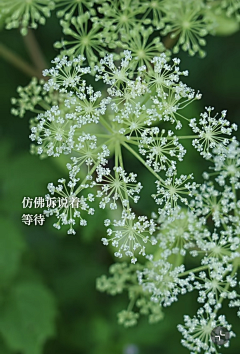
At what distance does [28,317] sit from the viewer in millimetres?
4164

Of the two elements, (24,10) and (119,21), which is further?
(24,10)

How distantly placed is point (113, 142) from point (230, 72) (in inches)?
108

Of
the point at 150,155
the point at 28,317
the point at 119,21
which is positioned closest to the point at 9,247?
the point at 28,317

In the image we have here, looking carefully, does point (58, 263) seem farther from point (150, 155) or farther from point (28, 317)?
point (150, 155)

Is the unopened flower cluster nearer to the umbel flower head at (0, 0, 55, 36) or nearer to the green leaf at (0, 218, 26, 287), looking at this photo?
the umbel flower head at (0, 0, 55, 36)

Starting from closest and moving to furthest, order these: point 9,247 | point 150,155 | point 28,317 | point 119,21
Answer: point 150,155 → point 119,21 → point 9,247 → point 28,317

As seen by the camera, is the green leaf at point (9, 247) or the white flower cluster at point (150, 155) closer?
the white flower cluster at point (150, 155)

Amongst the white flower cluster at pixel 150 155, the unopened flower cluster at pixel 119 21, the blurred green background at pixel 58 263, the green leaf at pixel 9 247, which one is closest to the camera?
the white flower cluster at pixel 150 155

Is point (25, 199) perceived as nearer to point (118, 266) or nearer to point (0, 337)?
point (118, 266)

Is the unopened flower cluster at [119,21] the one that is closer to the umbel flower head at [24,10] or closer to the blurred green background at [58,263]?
the umbel flower head at [24,10]

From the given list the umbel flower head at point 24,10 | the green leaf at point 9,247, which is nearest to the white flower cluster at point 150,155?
the umbel flower head at point 24,10

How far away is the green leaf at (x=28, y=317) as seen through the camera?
3965 millimetres

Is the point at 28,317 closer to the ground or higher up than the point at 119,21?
closer to the ground

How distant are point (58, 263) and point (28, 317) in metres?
1.03
